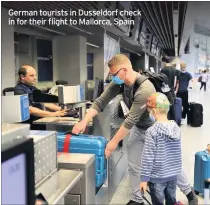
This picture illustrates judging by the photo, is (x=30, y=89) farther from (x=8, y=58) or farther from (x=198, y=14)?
(x=198, y=14)

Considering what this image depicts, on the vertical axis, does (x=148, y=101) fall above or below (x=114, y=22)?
below

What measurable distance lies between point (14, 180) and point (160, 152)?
1.36 m

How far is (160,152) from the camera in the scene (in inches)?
79.8

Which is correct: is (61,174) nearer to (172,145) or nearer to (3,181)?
(3,181)

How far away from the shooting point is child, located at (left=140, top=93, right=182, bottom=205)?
79.7 inches

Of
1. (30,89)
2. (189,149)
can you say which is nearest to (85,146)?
(30,89)

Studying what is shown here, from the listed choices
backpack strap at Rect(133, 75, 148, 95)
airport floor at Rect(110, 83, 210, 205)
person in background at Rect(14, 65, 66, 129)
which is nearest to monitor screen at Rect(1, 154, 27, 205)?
backpack strap at Rect(133, 75, 148, 95)

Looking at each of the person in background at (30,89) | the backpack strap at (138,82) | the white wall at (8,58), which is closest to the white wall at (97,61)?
the white wall at (8,58)

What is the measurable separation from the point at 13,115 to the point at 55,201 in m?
0.45

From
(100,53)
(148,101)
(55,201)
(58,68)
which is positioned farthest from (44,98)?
(100,53)

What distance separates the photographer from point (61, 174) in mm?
1293

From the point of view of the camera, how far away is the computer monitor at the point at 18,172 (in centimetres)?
78

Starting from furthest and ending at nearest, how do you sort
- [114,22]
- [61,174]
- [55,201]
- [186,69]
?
[186,69]
[114,22]
[61,174]
[55,201]

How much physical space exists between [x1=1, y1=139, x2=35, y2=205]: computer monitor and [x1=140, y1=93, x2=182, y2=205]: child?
49.6 inches
